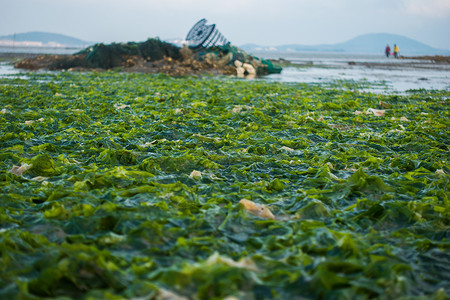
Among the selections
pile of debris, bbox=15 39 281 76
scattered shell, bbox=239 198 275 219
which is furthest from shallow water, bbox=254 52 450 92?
scattered shell, bbox=239 198 275 219

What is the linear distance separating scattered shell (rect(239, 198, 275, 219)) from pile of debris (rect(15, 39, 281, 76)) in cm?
1789

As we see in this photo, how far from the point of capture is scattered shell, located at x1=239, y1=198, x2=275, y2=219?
9.73 ft

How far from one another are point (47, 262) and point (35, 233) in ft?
1.81

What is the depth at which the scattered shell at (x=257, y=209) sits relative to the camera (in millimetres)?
2967

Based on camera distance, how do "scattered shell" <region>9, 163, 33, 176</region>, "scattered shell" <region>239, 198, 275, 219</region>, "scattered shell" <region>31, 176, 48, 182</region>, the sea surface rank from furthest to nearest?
the sea surface
"scattered shell" <region>9, 163, 33, 176</region>
"scattered shell" <region>31, 176, 48, 182</region>
"scattered shell" <region>239, 198, 275, 219</region>

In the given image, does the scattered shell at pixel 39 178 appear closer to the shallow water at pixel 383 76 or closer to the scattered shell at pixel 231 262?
the scattered shell at pixel 231 262

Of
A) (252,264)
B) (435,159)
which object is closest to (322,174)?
(435,159)

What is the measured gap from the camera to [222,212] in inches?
117

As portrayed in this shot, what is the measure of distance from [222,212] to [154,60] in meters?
20.2

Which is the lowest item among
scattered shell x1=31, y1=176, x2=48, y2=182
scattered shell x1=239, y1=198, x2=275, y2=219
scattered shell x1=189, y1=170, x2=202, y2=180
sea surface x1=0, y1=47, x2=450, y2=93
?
scattered shell x1=31, y1=176, x2=48, y2=182

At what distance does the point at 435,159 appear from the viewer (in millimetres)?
4547

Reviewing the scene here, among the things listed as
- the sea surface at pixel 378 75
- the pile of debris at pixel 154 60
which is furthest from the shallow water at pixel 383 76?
the pile of debris at pixel 154 60

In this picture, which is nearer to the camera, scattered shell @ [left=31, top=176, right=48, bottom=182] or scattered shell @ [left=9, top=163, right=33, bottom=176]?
scattered shell @ [left=31, top=176, right=48, bottom=182]

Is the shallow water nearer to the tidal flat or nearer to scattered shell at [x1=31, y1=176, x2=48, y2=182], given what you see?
the tidal flat
